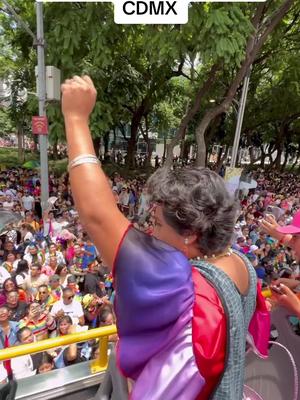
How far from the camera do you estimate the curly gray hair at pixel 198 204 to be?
102cm

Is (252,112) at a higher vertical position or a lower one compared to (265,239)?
higher

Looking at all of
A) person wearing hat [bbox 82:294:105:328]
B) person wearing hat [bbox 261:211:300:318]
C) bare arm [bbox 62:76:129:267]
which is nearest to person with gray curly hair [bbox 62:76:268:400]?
bare arm [bbox 62:76:129:267]

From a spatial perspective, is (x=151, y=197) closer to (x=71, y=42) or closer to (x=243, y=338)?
(x=243, y=338)

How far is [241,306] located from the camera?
1.09m

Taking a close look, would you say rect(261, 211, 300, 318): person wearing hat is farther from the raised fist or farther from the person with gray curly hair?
the raised fist

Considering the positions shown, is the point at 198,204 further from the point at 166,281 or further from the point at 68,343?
the point at 68,343

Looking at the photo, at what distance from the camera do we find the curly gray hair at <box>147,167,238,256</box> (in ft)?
3.36

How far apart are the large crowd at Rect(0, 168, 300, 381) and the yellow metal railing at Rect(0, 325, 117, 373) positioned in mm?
454

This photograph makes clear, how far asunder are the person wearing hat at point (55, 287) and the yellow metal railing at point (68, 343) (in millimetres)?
2760

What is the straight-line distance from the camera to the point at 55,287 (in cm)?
507

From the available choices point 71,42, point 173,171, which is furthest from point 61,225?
point 173,171

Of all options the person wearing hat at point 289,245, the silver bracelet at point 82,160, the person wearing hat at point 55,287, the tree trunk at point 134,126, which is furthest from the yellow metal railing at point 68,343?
the tree trunk at point 134,126

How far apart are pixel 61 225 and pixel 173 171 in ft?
23.7

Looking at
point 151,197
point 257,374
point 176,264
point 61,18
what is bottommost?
point 257,374
